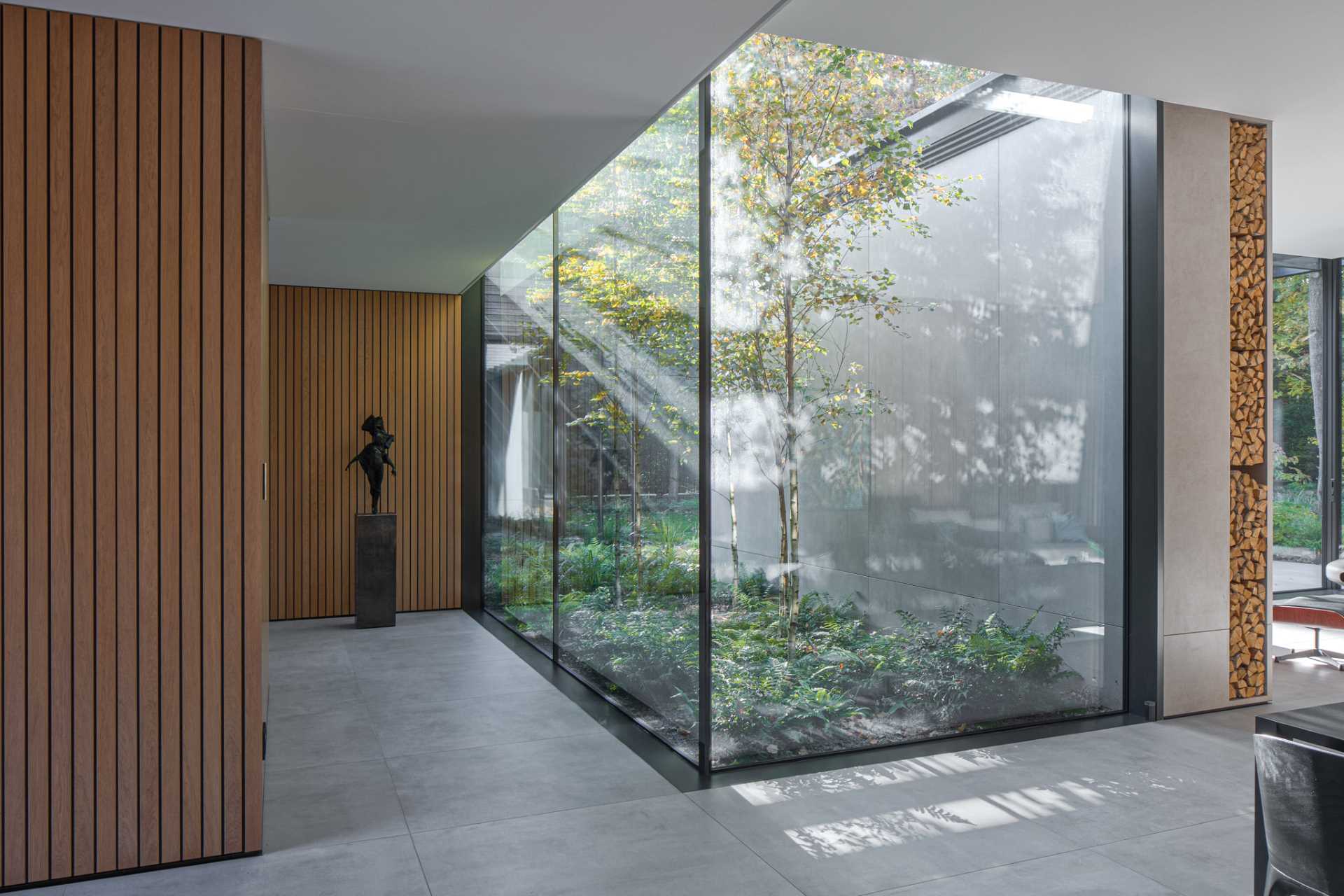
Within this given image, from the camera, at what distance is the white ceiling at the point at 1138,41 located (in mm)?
3641

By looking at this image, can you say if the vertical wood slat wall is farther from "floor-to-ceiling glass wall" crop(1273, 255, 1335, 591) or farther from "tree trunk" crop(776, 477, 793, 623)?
"floor-to-ceiling glass wall" crop(1273, 255, 1335, 591)

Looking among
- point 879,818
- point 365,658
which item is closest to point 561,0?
point 879,818

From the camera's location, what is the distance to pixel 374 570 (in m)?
8.02

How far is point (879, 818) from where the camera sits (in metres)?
3.63

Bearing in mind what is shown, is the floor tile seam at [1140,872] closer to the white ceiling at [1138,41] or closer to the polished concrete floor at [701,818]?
the polished concrete floor at [701,818]

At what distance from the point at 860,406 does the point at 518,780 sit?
2.27m

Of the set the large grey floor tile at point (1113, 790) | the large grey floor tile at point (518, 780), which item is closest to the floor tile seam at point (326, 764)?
the large grey floor tile at point (518, 780)

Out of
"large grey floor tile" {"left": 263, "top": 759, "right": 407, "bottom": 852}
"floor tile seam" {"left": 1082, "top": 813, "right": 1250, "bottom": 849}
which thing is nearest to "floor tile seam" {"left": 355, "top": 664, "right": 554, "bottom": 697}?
"large grey floor tile" {"left": 263, "top": 759, "right": 407, "bottom": 852}

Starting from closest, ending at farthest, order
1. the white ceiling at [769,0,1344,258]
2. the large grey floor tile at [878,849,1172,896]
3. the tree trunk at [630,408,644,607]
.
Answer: the large grey floor tile at [878,849,1172,896] → the white ceiling at [769,0,1344,258] → the tree trunk at [630,408,644,607]

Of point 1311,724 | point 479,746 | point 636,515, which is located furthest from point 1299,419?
Answer: point 479,746

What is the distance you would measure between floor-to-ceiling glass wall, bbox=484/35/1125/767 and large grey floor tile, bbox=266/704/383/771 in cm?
135

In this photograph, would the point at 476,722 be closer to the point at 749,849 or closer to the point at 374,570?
the point at 749,849

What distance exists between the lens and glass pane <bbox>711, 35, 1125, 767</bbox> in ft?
13.9

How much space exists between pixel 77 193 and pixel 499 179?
2326 mm
